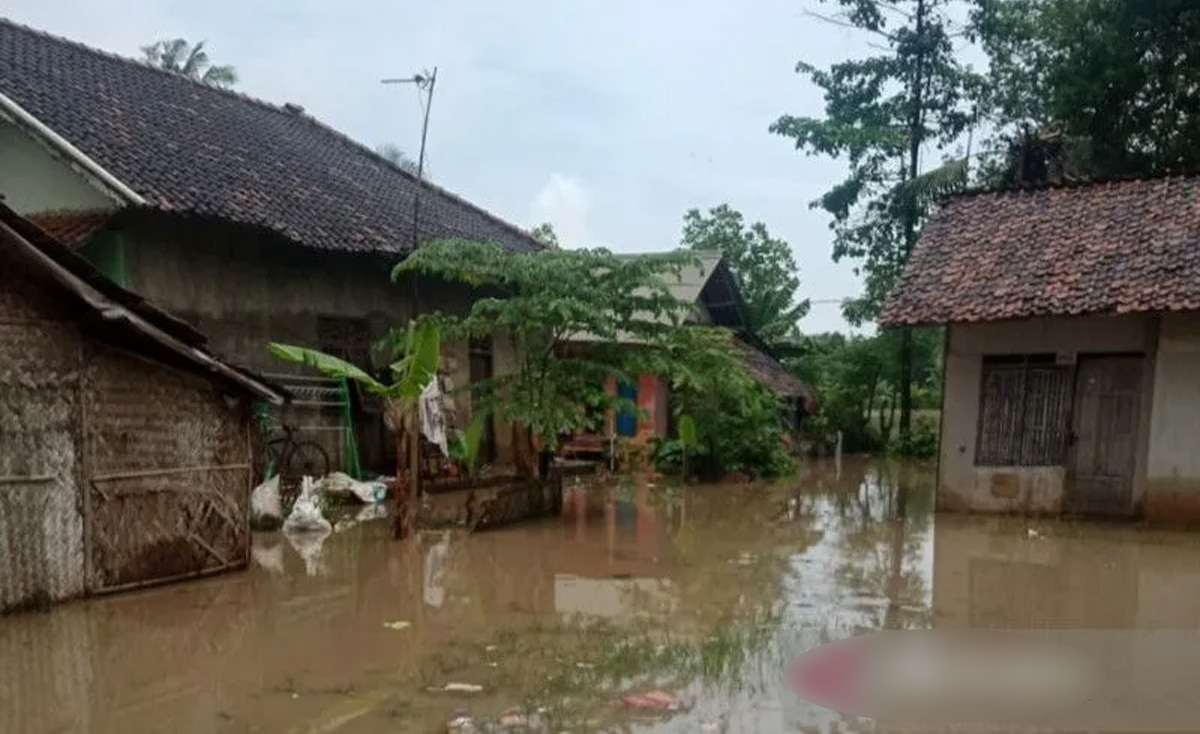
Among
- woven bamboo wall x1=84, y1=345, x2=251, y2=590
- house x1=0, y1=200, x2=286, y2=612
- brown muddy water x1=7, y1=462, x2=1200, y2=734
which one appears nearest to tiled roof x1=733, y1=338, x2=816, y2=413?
brown muddy water x1=7, y1=462, x2=1200, y2=734

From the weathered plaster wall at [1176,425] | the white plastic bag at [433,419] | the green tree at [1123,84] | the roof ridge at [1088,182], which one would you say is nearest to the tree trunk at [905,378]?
the green tree at [1123,84]

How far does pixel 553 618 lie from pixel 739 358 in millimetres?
11632

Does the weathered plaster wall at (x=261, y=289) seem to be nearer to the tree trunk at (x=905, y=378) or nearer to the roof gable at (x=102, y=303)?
the roof gable at (x=102, y=303)

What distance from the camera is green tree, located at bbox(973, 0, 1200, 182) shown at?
718 inches

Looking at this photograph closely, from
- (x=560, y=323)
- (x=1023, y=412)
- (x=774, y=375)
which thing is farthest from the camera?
(x=774, y=375)

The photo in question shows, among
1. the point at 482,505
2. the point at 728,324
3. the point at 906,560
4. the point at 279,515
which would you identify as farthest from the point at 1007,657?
the point at 728,324

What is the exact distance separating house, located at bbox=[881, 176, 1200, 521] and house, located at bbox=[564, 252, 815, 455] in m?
5.24

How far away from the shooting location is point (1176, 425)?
12.2 meters

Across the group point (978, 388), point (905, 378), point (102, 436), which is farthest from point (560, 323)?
point (905, 378)

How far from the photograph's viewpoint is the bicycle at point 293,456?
45.0 feet

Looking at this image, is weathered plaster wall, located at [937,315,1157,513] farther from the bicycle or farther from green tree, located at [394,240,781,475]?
the bicycle

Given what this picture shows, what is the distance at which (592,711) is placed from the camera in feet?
18.1

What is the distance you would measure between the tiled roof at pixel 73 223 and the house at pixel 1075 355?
395 inches

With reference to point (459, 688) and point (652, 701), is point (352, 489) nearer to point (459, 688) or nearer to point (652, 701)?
point (459, 688)
